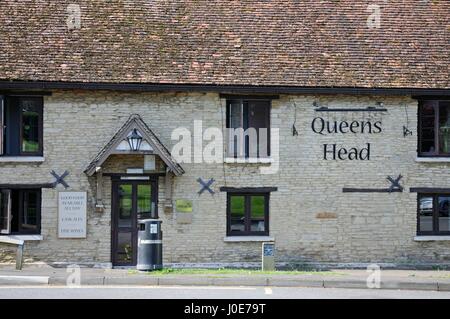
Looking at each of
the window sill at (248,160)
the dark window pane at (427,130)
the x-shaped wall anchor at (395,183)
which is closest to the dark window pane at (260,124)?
the window sill at (248,160)

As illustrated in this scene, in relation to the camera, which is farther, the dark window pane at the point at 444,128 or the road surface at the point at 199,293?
the dark window pane at the point at 444,128

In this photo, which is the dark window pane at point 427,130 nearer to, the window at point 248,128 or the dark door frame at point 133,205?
the window at point 248,128

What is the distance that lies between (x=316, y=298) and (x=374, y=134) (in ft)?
27.6

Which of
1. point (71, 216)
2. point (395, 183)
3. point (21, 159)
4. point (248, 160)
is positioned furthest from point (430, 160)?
point (21, 159)

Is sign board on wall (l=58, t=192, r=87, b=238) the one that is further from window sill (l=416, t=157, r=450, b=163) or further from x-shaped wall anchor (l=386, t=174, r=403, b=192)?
window sill (l=416, t=157, r=450, b=163)

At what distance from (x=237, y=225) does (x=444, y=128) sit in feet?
21.0

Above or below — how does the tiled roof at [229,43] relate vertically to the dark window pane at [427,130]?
above

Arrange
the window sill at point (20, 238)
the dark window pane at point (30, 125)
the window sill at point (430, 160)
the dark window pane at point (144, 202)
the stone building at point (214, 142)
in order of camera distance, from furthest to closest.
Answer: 1. the window sill at point (430, 160)
2. the dark window pane at point (144, 202)
3. the dark window pane at point (30, 125)
4. the stone building at point (214, 142)
5. the window sill at point (20, 238)

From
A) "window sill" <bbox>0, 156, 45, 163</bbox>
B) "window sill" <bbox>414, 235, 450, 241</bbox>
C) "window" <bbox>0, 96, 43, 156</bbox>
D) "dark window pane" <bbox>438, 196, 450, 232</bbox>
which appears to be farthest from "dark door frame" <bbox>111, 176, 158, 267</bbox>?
"dark window pane" <bbox>438, 196, 450, 232</bbox>

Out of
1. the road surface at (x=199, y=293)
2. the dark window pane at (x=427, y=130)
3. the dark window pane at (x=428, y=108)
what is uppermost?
the dark window pane at (x=428, y=108)

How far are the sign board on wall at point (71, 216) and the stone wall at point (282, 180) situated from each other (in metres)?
0.20

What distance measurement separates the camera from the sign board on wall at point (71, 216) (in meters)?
22.7

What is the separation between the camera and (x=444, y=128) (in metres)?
24.1

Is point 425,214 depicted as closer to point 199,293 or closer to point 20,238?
point 199,293
